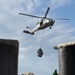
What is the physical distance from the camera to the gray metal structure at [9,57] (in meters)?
4.51

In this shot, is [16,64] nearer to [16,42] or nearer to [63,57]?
[16,42]

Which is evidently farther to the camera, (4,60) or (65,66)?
(65,66)

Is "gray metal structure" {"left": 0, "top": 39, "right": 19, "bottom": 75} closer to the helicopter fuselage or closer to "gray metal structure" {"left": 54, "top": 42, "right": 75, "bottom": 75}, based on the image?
"gray metal structure" {"left": 54, "top": 42, "right": 75, "bottom": 75}

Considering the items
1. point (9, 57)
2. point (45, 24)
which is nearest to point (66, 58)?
point (9, 57)

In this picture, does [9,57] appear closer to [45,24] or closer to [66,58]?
[66,58]

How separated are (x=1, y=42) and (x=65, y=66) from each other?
55.8 inches

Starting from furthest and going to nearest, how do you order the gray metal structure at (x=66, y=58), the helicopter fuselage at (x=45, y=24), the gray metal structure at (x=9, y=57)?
the helicopter fuselage at (x=45, y=24) → the gray metal structure at (x=66, y=58) → the gray metal structure at (x=9, y=57)

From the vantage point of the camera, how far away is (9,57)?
15.0ft

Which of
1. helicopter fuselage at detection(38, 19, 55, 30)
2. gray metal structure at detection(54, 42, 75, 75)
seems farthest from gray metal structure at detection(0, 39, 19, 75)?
helicopter fuselage at detection(38, 19, 55, 30)

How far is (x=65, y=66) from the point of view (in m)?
5.08

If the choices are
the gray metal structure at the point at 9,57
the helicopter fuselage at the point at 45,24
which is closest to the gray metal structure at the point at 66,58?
the gray metal structure at the point at 9,57

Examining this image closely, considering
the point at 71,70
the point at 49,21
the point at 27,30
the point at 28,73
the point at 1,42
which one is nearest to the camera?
the point at 1,42

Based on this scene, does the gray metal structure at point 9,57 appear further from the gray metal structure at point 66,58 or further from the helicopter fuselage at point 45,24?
the helicopter fuselage at point 45,24

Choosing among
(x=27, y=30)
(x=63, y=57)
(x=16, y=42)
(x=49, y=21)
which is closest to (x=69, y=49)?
(x=63, y=57)
